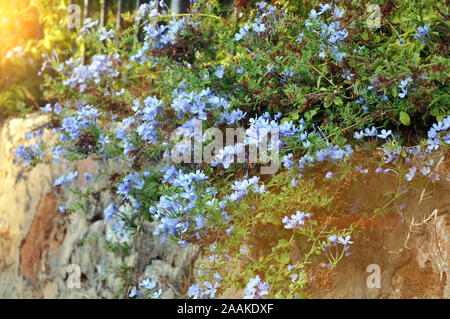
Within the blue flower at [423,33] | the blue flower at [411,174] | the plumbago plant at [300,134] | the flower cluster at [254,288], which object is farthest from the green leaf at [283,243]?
the blue flower at [423,33]

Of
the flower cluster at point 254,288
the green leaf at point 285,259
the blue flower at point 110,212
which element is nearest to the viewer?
the flower cluster at point 254,288

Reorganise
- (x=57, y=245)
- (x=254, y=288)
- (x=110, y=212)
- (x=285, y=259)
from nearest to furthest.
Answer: (x=254, y=288) < (x=285, y=259) < (x=110, y=212) < (x=57, y=245)

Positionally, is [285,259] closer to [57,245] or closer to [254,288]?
[254,288]

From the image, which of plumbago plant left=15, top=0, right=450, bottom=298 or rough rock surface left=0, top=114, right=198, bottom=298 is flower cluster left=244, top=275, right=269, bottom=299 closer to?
plumbago plant left=15, top=0, right=450, bottom=298

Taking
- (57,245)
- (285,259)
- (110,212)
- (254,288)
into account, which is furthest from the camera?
(57,245)

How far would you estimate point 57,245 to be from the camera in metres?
4.19

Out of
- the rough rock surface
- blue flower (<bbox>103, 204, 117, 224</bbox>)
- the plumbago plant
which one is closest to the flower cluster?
the plumbago plant

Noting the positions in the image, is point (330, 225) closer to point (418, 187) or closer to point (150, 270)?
point (418, 187)

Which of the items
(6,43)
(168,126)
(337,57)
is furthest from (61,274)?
(337,57)

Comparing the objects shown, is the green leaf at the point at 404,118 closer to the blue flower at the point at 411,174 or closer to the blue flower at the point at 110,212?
the blue flower at the point at 411,174

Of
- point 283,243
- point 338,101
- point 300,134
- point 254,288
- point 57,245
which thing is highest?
point 338,101

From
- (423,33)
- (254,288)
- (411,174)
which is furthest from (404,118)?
(254,288)

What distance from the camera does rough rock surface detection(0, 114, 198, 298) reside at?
3377 mm

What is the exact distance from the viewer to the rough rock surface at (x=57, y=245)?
3377mm
